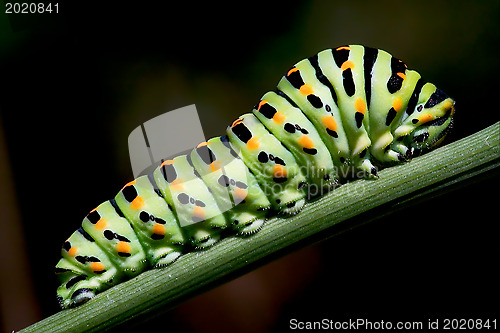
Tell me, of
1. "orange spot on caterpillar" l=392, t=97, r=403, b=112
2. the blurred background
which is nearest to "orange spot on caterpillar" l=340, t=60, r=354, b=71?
"orange spot on caterpillar" l=392, t=97, r=403, b=112

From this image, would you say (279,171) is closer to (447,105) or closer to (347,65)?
(347,65)

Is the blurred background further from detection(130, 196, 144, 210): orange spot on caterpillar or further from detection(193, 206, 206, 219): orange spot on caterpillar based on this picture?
detection(193, 206, 206, 219): orange spot on caterpillar

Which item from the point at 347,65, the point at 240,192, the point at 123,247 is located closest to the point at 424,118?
the point at 347,65

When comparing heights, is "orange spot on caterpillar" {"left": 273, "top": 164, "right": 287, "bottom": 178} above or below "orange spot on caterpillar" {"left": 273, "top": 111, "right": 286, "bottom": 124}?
below

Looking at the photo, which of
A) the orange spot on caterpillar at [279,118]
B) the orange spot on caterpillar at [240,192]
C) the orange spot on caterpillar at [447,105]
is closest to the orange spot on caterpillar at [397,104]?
the orange spot on caterpillar at [447,105]

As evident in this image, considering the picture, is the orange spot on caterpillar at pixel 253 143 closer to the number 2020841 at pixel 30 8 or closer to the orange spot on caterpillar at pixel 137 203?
the orange spot on caterpillar at pixel 137 203

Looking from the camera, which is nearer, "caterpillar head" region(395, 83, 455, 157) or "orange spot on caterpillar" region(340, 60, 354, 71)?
"orange spot on caterpillar" region(340, 60, 354, 71)

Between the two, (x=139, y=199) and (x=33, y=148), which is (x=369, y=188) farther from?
(x=33, y=148)

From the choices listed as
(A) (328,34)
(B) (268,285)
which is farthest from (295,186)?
(A) (328,34)
